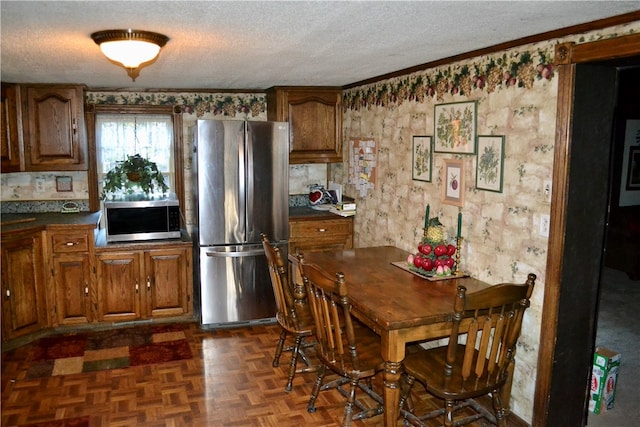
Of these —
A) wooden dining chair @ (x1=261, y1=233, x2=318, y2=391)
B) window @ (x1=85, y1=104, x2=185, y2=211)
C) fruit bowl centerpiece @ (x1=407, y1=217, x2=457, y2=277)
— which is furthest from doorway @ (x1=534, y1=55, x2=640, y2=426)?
A: window @ (x1=85, y1=104, x2=185, y2=211)

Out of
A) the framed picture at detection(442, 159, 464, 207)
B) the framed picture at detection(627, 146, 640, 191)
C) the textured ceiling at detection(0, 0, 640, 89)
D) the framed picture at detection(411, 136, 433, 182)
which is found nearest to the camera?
the textured ceiling at detection(0, 0, 640, 89)

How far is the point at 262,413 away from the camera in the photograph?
3.10 meters

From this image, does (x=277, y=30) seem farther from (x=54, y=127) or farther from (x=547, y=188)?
(x=54, y=127)

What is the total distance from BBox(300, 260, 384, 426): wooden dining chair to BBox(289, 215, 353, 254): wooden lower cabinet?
1716mm

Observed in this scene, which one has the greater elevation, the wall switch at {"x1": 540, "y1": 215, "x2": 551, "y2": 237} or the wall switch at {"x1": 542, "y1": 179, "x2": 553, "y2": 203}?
the wall switch at {"x1": 542, "y1": 179, "x2": 553, "y2": 203}

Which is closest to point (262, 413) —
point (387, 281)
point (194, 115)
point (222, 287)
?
point (387, 281)

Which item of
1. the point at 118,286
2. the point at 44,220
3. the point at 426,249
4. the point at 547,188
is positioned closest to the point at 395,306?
the point at 426,249

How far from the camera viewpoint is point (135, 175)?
15.3 feet

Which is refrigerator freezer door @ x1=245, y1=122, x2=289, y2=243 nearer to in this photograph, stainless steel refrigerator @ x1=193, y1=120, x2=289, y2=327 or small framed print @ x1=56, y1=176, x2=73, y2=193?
stainless steel refrigerator @ x1=193, y1=120, x2=289, y2=327

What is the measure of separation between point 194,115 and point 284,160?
118 centimetres

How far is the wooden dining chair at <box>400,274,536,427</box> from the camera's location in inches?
95.0

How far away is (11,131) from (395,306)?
350 centimetres

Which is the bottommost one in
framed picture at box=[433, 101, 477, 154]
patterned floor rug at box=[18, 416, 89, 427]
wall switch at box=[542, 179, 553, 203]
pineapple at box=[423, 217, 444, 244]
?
patterned floor rug at box=[18, 416, 89, 427]

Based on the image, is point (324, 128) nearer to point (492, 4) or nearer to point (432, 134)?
point (432, 134)
